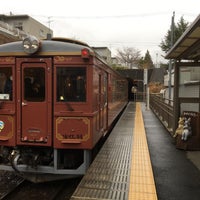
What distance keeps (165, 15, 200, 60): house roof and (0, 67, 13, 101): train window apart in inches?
140

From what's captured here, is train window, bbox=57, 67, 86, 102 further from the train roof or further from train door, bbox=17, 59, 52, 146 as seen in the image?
the train roof

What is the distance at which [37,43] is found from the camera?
19.9 ft

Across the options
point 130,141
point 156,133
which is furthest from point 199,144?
point 156,133

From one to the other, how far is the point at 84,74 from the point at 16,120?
1629mm

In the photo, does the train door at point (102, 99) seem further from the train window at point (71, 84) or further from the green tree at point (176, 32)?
the green tree at point (176, 32)

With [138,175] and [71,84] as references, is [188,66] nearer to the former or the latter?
[71,84]

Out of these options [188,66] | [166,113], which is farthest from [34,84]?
[166,113]

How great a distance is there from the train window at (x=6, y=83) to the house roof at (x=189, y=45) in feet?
11.7

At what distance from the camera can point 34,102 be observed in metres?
6.23

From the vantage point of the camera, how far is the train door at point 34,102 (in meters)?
6.20

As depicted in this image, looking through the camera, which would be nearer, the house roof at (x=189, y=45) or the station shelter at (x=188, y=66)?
the house roof at (x=189, y=45)

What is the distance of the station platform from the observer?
15.6ft

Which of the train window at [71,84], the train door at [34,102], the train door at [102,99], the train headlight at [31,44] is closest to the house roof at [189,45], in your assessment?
the train door at [102,99]

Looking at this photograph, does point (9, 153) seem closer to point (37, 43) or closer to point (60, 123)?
point (60, 123)
